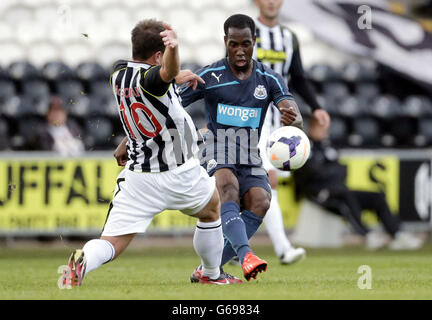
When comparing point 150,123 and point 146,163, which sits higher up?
point 150,123

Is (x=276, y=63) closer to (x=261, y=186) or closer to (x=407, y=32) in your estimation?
(x=261, y=186)

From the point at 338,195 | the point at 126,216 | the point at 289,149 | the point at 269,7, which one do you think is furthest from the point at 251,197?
the point at 338,195

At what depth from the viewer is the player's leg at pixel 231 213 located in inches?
220

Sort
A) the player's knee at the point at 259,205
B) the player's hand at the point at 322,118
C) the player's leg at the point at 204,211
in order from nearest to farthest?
the player's leg at the point at 204,211
the player's knee at the point at 259,205
the player's hand at the point at 322,118

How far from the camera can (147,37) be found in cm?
514

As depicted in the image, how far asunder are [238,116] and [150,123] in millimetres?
970

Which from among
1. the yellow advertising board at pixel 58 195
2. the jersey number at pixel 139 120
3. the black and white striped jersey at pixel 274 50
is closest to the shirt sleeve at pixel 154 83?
the jersey number at pixel 139 120

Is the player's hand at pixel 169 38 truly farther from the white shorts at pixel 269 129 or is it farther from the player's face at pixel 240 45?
the white shorts at pixel 269 129

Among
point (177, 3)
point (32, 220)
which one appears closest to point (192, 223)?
point (32, 220)

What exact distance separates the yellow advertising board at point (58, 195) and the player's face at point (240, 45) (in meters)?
4.60

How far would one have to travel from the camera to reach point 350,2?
13.6m

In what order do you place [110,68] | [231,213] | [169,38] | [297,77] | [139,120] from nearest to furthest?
[169,38]
[139,120]
[231,213]
[297,77]
[110,68]

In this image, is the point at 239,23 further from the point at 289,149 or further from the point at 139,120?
the point at 139,120
